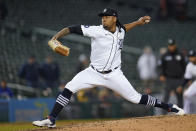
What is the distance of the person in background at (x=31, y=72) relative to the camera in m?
16.1

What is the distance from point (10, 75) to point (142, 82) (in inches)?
177

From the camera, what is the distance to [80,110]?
631 inches

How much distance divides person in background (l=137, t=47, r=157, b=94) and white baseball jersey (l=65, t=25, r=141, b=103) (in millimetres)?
9090

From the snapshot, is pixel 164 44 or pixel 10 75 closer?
pixel 10 75

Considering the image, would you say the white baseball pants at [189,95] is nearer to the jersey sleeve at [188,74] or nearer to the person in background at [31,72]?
the jersey sleeve at [188,74]

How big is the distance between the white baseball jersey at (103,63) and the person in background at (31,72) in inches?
290

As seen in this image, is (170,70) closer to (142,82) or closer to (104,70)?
(142,82)

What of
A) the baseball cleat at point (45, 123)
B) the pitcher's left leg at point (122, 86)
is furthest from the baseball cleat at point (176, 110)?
the baseball cleat at point (45, 123)

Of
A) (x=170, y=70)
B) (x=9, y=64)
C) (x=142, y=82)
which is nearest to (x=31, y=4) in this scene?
(x=9, y=64)

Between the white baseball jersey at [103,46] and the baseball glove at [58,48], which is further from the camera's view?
the white baseball jersey at [103,46]

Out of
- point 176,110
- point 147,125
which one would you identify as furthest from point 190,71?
point 147,125

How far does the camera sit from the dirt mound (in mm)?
8800

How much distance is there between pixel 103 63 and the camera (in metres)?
8.78

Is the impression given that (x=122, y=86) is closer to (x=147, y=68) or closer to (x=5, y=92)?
(x=5, y=92)
